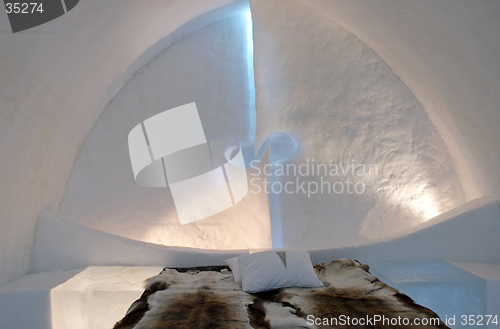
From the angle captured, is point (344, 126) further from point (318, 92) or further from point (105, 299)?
point (105, 299)

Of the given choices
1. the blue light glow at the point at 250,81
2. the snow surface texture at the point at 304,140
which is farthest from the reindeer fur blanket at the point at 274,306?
the blue light glow at the point at 250,81

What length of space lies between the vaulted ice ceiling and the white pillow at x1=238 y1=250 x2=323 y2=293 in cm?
180

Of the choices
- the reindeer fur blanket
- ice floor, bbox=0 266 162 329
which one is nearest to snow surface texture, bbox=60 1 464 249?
ice floor, bbox=0 266 162 329

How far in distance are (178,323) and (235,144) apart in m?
3.11

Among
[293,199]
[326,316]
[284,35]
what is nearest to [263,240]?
[293,199]

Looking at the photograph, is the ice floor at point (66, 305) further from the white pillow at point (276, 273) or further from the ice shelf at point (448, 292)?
the ice shelf at point (448, 292)

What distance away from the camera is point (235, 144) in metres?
4.64

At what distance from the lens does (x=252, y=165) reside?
4.63m

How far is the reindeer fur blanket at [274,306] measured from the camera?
66.6 inches

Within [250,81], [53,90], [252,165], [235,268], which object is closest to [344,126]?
[252,165]

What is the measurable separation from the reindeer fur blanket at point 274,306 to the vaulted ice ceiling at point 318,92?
1.48m

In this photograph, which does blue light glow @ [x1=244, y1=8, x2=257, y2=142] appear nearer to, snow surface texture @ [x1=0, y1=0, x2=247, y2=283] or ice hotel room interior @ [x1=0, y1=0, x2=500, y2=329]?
ice hotel room interior @ [x1=0, y1=0, x2=500, y2=329]

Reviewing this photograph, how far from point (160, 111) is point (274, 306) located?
3.06 meters

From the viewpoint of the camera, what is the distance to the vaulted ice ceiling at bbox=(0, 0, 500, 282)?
2578 mm
